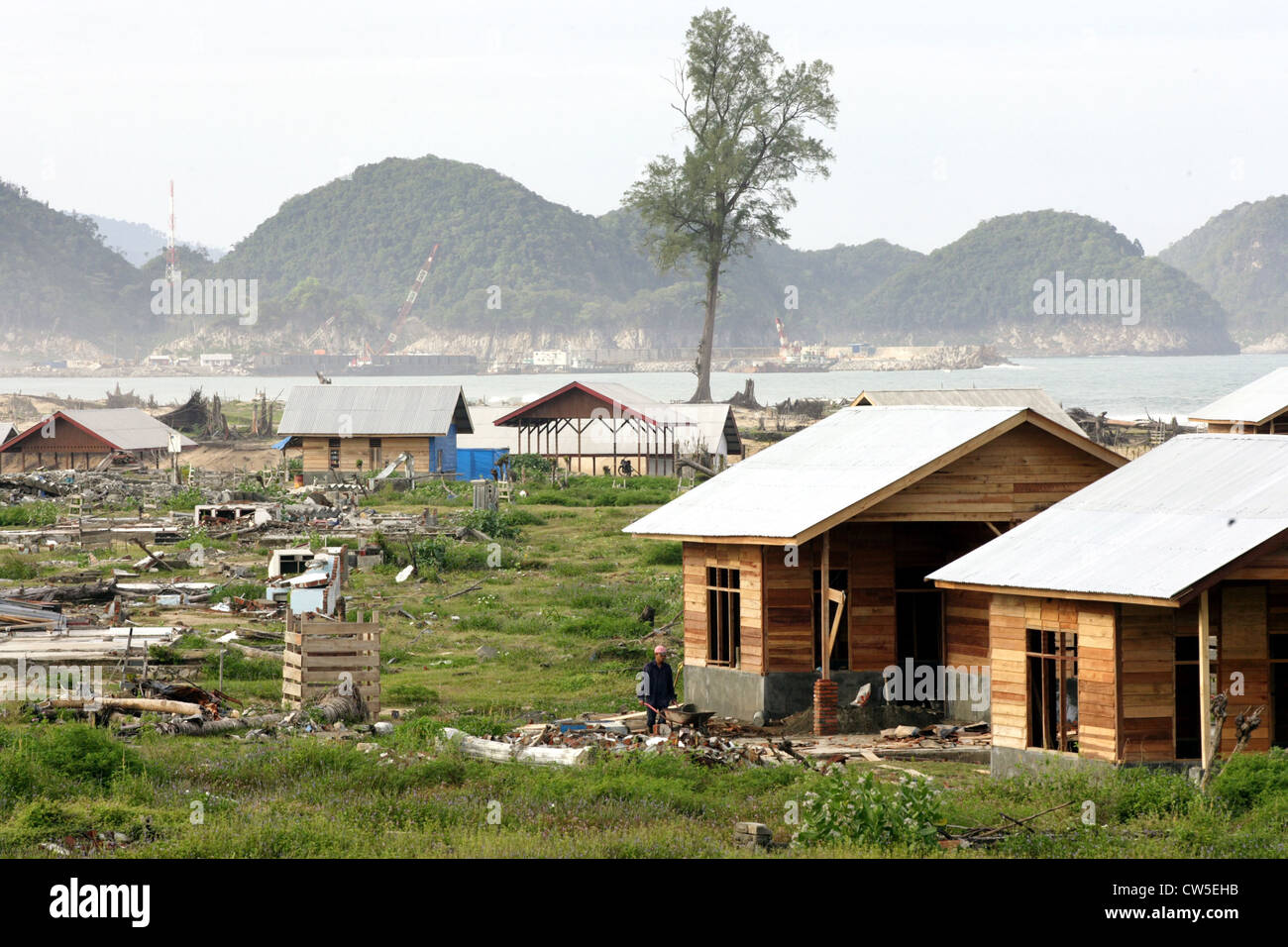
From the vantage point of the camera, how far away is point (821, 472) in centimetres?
2638

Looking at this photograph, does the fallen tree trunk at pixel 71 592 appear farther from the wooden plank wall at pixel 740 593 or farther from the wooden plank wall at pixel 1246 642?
the wooden plank wall at pixel 1246 642

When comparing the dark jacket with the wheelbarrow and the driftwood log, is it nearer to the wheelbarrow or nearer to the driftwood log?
the wheelbarrow

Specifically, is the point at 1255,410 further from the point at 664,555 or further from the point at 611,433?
the point at 611,433

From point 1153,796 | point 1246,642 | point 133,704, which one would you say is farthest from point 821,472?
point 133,704

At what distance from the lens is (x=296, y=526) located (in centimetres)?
4944

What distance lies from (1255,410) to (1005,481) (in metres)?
30.5

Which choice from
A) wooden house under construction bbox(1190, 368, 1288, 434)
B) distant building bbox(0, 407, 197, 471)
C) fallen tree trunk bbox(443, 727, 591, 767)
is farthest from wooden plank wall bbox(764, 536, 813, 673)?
distant building bbox(0, 407, 197, 471)

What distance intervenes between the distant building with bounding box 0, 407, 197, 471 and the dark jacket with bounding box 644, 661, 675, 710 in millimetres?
64849

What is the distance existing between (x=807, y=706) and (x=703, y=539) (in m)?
3.03

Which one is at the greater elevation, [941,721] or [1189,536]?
[1189,536]

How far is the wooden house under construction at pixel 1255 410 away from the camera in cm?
5181

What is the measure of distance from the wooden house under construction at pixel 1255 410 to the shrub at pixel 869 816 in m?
37.6
